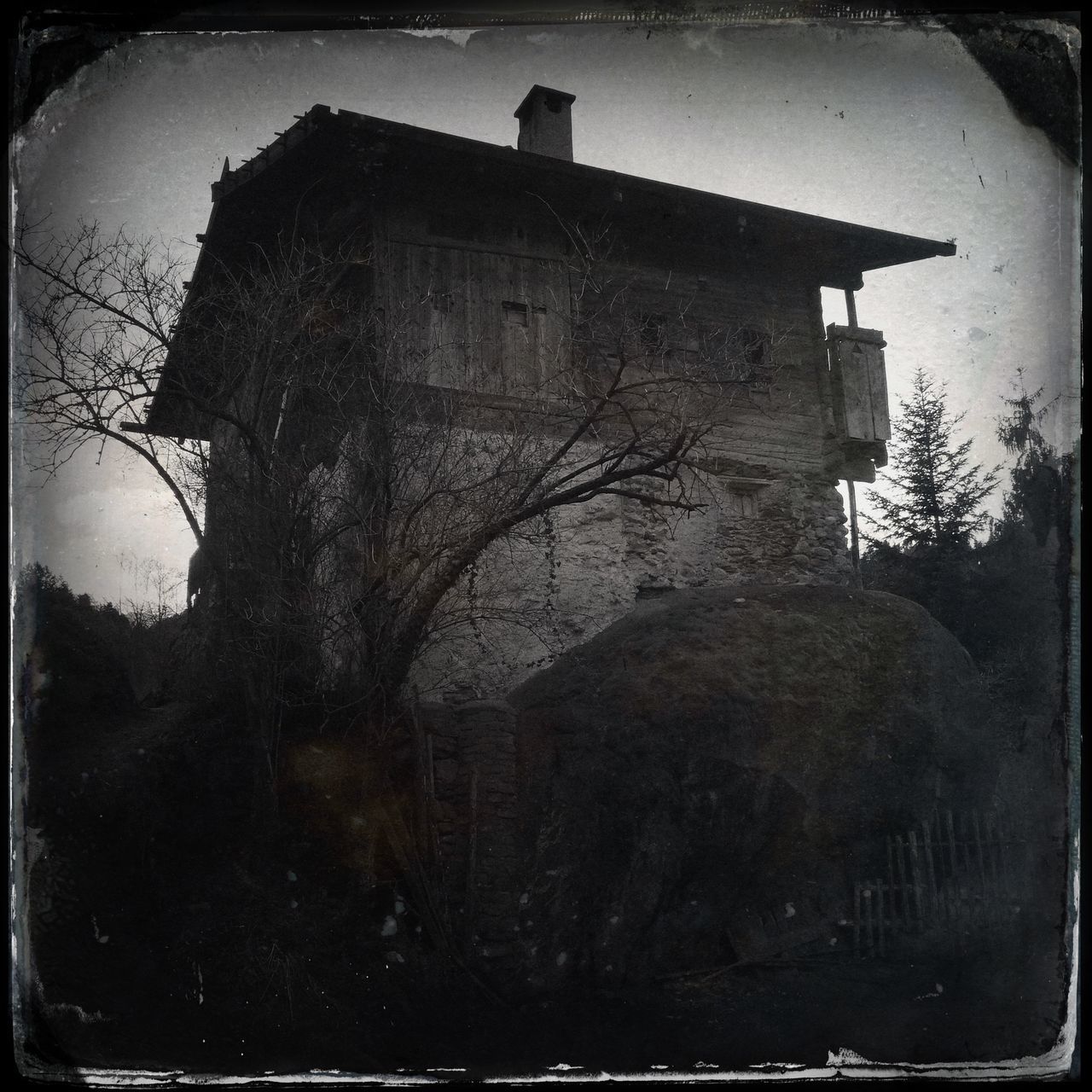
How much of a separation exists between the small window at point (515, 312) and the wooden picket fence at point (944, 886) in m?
5.65

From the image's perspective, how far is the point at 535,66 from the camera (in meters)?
5.92

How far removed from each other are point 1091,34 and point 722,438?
4744mm

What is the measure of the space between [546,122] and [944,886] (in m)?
6.50

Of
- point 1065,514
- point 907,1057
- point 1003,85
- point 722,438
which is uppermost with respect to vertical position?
point 1003,85

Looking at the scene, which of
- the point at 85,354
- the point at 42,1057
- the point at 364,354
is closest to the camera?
the point at 42,1057

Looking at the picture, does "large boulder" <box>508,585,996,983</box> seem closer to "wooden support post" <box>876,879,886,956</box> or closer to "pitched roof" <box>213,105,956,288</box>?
"wooden support post" <box>876,879,886,956</box>

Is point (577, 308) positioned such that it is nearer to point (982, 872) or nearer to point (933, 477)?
point (933, 477)

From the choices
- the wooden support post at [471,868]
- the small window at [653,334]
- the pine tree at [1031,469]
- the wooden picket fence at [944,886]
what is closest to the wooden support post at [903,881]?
the wooden picket fence at [944,886]

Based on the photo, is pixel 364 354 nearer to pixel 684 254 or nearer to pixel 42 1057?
pixel 684 254

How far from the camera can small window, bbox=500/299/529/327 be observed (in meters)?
9.57

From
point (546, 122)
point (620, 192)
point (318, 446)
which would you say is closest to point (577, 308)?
point (620, 192)

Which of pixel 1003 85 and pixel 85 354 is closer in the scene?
pixel 1003 85

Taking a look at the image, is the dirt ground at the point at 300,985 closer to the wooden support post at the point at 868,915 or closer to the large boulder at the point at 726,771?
the wooden support post at the point at 868,915

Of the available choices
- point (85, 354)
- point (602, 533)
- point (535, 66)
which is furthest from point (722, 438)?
point (85, 354)
